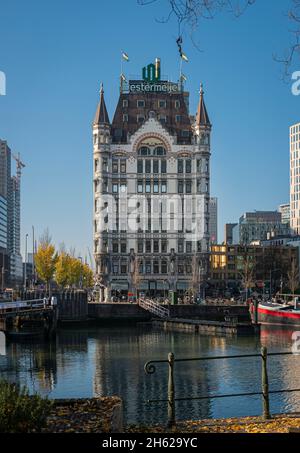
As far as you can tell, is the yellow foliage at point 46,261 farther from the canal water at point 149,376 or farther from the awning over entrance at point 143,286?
the canal water at point 149,376

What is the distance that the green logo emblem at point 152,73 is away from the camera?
144625 mm

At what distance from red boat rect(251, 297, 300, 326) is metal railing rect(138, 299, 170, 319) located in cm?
1302

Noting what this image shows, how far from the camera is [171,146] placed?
137000mm

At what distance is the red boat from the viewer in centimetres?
9281

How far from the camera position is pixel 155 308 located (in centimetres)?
10138

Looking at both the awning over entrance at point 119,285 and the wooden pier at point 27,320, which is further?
the awning over entrance at point 119,285

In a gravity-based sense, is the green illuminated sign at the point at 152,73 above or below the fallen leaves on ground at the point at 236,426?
above

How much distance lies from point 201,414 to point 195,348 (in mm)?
32637

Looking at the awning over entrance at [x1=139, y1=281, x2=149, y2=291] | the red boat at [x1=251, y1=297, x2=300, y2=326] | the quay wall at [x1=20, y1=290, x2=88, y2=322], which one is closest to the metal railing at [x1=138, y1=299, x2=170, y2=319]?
the quay wall at [x1=20, y1=290, x2=88, y2=322]

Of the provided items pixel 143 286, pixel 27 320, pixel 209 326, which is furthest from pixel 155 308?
pixel 143 286

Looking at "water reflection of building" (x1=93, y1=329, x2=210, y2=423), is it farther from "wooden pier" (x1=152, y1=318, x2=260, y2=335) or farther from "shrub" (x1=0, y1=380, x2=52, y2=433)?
"shrub" (x1=0, y1=380, x2=52, y2=433)

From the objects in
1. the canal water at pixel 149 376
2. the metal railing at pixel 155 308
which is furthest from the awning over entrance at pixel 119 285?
the canal water at pixel 149 376

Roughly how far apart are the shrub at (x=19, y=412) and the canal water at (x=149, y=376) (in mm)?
16117
